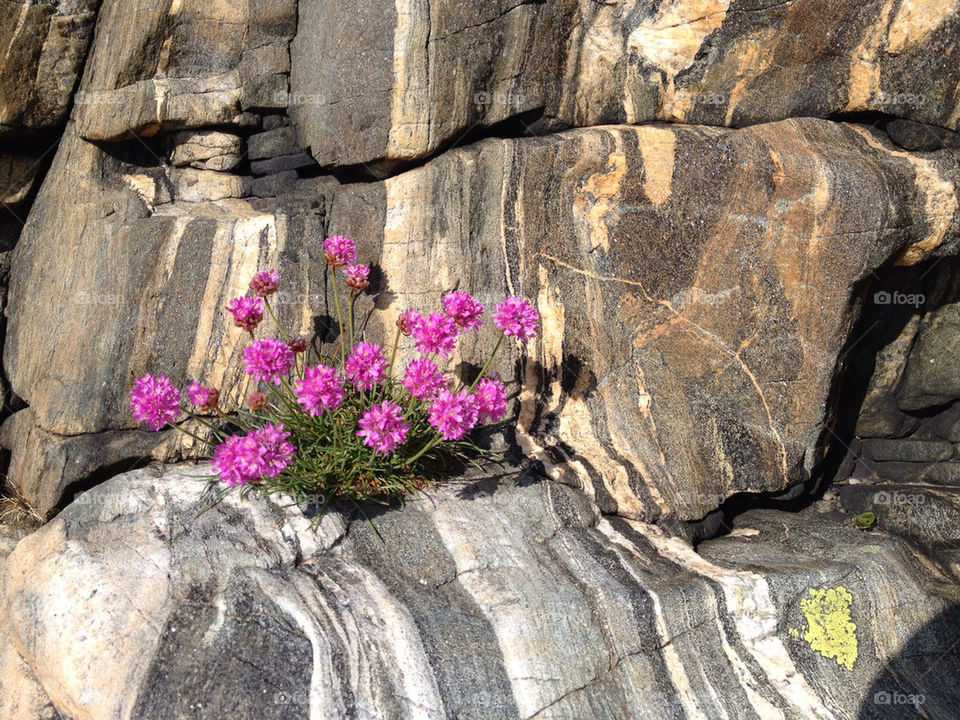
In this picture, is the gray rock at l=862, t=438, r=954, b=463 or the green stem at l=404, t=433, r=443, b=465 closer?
the green stem at l=404, t=433, r=443, b=465

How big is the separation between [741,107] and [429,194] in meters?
2.31

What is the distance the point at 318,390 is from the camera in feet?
14.6

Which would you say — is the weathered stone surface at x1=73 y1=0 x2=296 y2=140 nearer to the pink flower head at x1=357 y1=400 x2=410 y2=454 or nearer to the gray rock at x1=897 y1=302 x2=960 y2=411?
the pink flower head at x1=357 y1=400 x2=410 y2=454

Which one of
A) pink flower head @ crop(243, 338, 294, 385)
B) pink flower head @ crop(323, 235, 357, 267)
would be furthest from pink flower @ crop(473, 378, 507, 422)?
pink flower head @ crop(323, 235, 357, 267)

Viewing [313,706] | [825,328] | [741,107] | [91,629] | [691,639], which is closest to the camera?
[313,706]

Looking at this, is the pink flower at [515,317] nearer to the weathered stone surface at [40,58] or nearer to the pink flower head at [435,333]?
the pink flower head at [435,333]

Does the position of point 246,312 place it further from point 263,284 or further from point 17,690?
point 17,690

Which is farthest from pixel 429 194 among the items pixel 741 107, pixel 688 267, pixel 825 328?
pixel 825 328

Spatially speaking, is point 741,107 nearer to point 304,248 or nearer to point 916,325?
point 916,325

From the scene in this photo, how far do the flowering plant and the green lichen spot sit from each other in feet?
7.19

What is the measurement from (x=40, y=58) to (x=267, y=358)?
125 inches

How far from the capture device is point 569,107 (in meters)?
5.90

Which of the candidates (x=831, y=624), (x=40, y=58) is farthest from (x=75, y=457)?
(x=831, y=624)

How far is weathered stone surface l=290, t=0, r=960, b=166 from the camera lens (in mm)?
5379
